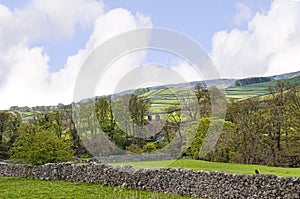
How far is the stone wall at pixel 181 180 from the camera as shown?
10648 mm

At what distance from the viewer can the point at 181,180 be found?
13.5m

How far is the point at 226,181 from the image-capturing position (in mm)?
11938

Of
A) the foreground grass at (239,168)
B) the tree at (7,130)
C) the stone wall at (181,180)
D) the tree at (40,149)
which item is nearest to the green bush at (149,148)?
the foreground grass at (239,168)

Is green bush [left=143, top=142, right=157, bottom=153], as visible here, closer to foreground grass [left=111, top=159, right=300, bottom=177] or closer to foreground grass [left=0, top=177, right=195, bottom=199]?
foreground grass [left=111, top=159, right=300, bottom=177]

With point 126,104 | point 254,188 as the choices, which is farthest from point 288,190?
point 126,104

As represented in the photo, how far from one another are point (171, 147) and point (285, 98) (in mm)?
9526

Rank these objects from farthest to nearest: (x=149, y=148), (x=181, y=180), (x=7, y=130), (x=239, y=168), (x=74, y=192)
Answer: (x=7, y=130) → (x=149, y=148) → (x=239, y=168) → (x=74, y=192) → (x=181, y=180)

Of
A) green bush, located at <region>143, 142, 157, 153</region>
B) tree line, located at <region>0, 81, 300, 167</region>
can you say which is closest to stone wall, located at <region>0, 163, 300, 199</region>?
tree line, located at <region>0, 81, 300, 167</region>

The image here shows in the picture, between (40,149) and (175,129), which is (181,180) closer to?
(40,149)

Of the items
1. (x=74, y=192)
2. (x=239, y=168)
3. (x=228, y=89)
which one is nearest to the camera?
(x=74, y=192)

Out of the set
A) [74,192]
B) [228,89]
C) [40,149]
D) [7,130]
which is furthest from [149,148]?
[228,89]

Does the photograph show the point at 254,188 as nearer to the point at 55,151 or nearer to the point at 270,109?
the point at 55,151

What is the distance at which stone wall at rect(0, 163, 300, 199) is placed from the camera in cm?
1065

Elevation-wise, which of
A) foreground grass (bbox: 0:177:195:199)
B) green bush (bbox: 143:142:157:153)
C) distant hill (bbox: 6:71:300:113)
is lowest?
foreground grass (bbox: 0:177:195:199)
